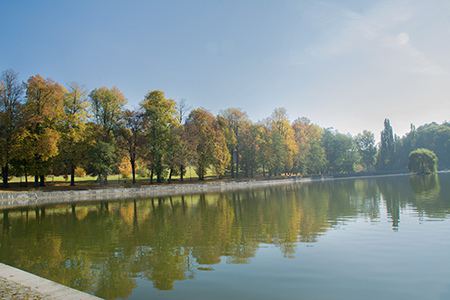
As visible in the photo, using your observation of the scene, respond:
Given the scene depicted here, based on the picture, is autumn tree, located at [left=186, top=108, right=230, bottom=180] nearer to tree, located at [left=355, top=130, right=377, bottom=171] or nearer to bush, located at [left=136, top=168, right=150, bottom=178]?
bush, located at [left=136, top=168, right=150, bottom=178]

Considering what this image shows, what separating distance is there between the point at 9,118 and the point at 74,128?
8.84 meters

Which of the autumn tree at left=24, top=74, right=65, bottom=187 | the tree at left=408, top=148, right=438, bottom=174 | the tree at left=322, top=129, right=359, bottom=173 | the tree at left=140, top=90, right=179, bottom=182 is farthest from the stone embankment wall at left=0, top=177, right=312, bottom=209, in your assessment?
the tree at left=408, top=148, right=438, bottom=174

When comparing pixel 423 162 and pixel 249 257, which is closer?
pixel 249 257

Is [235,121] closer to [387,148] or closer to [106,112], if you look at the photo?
[106,112]

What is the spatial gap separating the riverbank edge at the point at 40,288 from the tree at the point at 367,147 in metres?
119

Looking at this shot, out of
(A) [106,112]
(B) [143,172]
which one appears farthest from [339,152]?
(A) [106,112]

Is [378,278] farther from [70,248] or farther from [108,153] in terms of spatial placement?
[108,153]

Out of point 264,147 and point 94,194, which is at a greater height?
point 264,147

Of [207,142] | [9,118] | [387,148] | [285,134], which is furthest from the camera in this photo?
[387,148]

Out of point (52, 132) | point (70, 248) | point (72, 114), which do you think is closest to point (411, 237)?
point (70, 248)

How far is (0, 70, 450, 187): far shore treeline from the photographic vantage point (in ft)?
135

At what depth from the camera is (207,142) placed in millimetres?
59312

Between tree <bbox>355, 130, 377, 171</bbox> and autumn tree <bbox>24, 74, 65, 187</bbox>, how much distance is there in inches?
4060

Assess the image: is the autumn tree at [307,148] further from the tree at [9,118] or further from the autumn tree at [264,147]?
the tree at [9,118]
